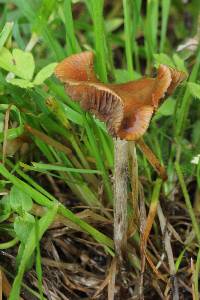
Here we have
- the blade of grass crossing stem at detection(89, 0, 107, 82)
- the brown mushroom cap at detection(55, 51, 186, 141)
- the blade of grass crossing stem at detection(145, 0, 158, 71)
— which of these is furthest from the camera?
the blade of grass crossing stem at detection(145, 0, 158, 71)

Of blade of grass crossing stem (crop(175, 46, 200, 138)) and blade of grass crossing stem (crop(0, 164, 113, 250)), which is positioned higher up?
blade of grass crossing stem (crop(175, 46, 200, 138))

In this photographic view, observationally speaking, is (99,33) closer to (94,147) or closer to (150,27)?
(94,147)

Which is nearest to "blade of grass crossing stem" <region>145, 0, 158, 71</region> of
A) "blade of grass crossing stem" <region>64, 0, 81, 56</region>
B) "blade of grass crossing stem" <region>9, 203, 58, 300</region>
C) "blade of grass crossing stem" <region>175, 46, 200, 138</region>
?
"blade of grass crossing stem" <region>175, 46, 200, 138</region>

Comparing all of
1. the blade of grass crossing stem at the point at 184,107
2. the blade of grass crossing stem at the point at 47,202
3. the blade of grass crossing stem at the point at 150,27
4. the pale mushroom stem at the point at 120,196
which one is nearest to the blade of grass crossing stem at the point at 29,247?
the blade of grass crossing stem at the point at 47,202

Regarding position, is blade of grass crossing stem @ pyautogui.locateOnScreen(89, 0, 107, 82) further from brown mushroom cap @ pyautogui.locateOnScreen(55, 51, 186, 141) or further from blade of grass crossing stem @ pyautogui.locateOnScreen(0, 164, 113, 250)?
blade of grass crossing stem @ pyautogui.locateOnScreen(0, 164, 113, 250)

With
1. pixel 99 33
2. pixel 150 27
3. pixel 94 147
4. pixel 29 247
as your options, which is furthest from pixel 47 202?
pixel 150 27

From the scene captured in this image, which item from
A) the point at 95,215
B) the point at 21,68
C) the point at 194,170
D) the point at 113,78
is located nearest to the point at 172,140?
the point at 194,170
